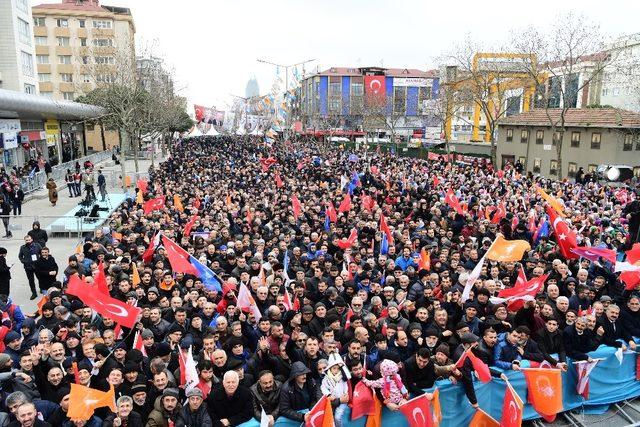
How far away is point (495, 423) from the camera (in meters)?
5.96

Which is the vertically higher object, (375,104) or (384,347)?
(375,104)

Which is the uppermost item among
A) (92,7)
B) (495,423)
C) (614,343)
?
(92,7)

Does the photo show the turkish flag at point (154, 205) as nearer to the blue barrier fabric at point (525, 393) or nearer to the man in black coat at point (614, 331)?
the blue barrier fabric at point (525, 393)

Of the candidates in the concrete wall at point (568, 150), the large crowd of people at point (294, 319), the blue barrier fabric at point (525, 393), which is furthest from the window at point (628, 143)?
the blue barrier fabric at point (525, 393)

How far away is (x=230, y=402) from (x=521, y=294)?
186 inches

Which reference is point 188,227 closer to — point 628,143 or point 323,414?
point 323,414

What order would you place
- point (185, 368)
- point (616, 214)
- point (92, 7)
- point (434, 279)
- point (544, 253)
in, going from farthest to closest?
point (92, 7) < point (616, 214) < point (544, 253) < point (434, 279) < point (185, 368)

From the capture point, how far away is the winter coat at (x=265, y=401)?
5441 millimetres

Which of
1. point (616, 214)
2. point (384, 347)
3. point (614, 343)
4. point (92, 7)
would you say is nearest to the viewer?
point (384, 347)

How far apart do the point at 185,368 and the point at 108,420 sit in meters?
1.09

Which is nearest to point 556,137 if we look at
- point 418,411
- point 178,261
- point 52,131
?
point 178,261

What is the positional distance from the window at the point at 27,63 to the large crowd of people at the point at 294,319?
31952mm

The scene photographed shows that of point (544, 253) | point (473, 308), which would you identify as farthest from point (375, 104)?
point (473, 308)

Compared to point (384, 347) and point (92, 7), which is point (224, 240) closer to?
point (384, 347)
